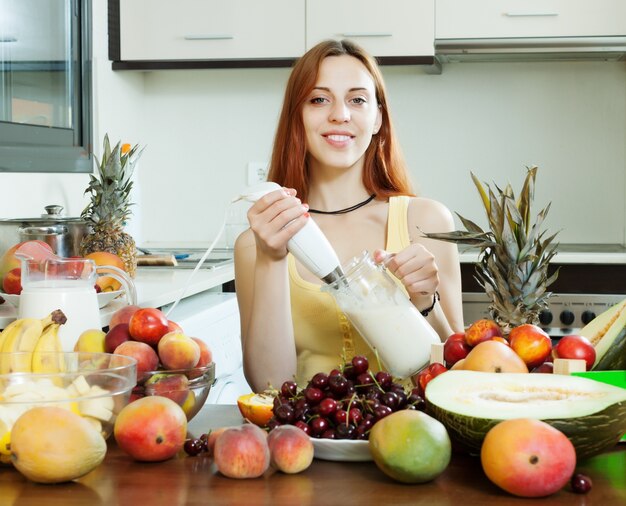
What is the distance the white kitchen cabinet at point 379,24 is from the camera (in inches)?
124

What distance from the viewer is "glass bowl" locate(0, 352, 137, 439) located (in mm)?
923

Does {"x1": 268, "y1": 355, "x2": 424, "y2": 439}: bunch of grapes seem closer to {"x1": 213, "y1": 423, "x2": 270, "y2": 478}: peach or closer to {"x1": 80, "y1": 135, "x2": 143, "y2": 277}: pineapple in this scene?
{"x1": 213, "y1": 423, "x2": 270, "y2": 478}: peach

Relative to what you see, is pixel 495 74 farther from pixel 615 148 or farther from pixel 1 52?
pixel 1 52

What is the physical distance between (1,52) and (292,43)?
118 cm

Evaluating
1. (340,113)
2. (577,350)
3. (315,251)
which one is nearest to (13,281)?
(340,113)

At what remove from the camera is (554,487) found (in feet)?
2.72

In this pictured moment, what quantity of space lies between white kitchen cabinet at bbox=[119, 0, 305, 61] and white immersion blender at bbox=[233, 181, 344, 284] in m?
2.04

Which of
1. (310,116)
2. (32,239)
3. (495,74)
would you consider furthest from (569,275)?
(32,239)

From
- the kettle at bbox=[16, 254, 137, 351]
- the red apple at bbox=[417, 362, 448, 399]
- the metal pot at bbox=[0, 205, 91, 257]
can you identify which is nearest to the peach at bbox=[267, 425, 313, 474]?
the red apple at bbox=[417, 362, 448, 399]

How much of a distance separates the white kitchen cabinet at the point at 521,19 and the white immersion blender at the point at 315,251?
2.01 meters

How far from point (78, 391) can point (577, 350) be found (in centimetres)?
57

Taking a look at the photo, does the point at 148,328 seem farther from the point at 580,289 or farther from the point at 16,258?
the point at 580,289

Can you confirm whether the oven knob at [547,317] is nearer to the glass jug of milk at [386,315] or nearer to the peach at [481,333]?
the glass jug of milk at [386,315]

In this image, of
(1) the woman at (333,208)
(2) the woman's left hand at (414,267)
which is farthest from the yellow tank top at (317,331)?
(2) the woman's left hand at (414,267)
